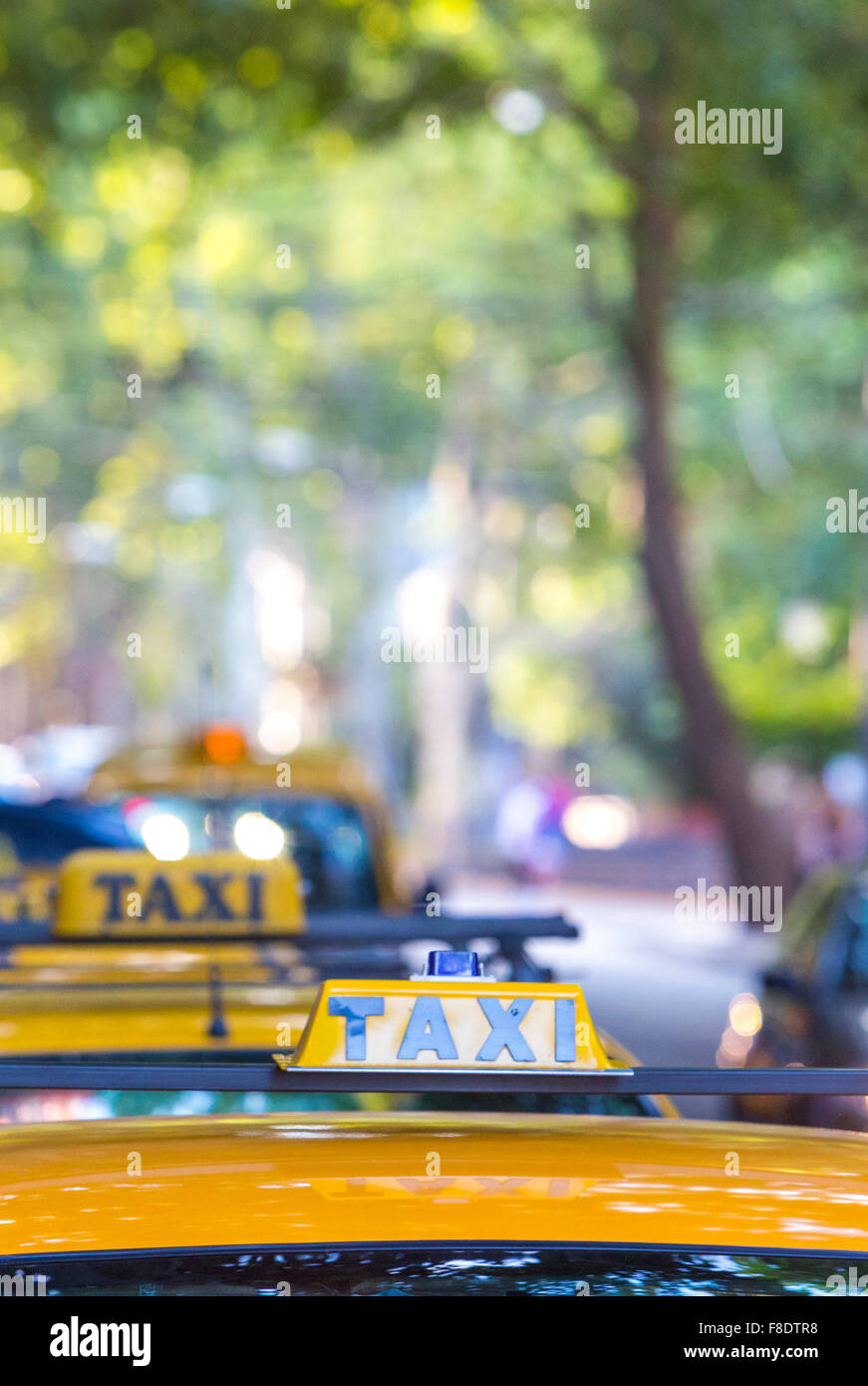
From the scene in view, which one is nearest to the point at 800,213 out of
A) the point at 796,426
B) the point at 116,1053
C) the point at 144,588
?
the point at 116,1053

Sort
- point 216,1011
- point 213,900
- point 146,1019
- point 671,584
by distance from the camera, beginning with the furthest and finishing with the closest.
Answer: point 671,584, point 213,900, point 146,1019, point 216,1011

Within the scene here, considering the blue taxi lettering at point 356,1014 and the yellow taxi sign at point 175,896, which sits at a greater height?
the yellow taxi sign at point 175,896

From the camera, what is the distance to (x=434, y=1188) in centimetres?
236

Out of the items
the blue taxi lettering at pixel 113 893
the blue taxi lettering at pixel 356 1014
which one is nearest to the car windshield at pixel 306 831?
the blue taxi lettering at pixel 113 893

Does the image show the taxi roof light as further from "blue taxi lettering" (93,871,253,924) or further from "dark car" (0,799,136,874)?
"dark car" (0,799,136,874)

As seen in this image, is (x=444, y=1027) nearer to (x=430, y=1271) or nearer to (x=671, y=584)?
(x=430, y=1271)

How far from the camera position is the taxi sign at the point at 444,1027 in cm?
252

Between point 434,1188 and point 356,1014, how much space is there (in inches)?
10.1

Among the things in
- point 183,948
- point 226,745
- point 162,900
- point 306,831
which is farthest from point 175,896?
point 226,745

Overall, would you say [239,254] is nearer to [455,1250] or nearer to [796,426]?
[796,426]

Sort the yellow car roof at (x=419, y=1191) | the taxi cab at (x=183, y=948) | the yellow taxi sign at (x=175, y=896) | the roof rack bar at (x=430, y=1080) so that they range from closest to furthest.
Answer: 1. the yellow car roof at (x=419, y=1191)
2. the roof rack bar at (x=430, y=1080)
3. the taxi cab at (x=183, y=948)
4. the yellow taxi sign at (x=175, y=896)

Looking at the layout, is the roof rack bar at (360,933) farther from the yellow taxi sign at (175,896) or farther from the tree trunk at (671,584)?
the tree trunk at (671,584)

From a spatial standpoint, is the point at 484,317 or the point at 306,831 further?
the point at 484,317
